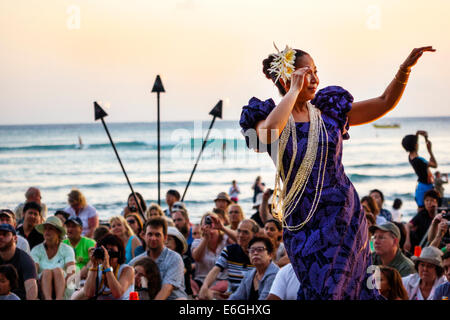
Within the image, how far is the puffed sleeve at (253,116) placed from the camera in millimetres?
2996

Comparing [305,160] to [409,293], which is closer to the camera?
[305,160]

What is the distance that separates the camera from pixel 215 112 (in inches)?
370

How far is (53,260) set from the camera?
690 cm

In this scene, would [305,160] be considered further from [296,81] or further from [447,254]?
[447,254]

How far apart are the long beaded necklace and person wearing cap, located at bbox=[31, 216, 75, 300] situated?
13.0ft

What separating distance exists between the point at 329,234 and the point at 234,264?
3646 millimetres

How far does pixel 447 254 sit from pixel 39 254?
13.1 feet

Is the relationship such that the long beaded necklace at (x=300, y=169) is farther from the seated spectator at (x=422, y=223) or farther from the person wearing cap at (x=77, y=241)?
the seated spectator at (x=422, y=223)

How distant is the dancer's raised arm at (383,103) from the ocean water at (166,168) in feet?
50.6

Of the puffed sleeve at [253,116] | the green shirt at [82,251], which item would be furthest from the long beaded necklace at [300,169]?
the green shirt at [82,251]

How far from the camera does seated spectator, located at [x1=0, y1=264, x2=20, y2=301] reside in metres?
5.56

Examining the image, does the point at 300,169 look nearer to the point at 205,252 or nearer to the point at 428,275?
the point at 428,275

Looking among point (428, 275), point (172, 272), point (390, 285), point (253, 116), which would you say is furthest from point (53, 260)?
point (253, 116)
